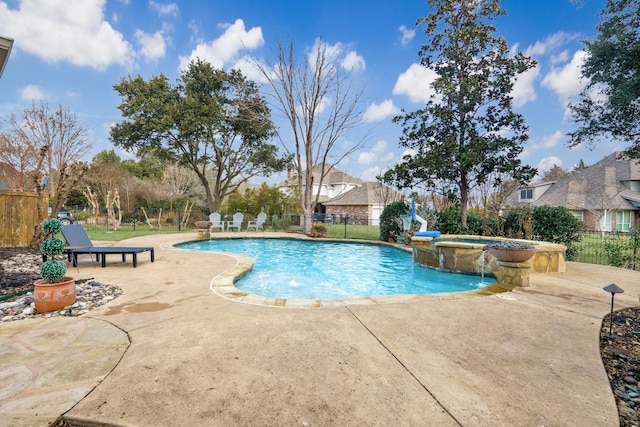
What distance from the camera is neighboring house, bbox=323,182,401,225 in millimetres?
29766

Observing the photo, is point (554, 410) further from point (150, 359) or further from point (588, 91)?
point (588, 91)

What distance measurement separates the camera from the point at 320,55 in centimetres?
1512

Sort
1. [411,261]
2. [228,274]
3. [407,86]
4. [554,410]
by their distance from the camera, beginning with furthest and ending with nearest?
[407,86], [411,261], [228,274], [554,410]

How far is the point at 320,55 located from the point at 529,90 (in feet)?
32.2

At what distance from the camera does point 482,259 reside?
6.71 metres

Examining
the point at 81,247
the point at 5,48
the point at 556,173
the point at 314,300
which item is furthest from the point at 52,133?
the point at 556,173

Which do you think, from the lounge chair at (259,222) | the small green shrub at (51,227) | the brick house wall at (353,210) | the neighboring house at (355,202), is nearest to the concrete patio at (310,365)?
the small green shrub at (51,227)

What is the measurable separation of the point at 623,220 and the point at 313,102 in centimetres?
2481

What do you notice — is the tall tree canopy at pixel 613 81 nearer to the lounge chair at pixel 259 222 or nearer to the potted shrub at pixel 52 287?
the potted shrub at pixel 52 287

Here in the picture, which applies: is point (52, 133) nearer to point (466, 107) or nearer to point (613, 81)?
point (466, 107)

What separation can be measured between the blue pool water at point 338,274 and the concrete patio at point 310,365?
222cm

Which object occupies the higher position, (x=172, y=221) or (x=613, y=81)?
(x=613, y=81)

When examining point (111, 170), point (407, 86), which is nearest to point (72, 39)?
point (111, 170)

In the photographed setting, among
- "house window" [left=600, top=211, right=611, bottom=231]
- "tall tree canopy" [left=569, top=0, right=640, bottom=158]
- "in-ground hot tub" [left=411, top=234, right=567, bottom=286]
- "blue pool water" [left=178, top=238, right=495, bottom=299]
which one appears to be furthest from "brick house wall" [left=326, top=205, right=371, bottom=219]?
"in-ground hot tub" [left=411, top=234, right=567, bottom=286]
